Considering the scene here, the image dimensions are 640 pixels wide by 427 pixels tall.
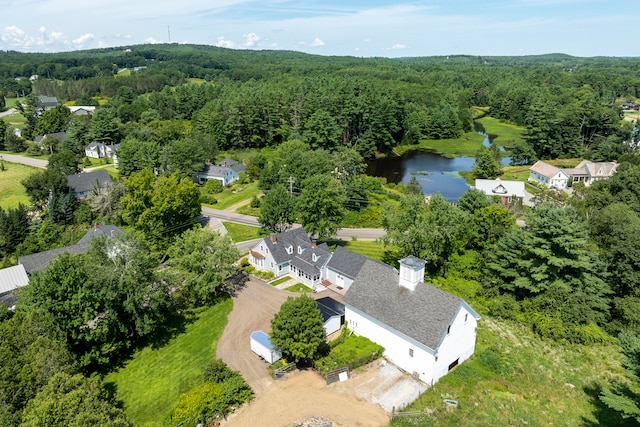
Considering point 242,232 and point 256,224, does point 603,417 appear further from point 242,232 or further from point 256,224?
point 256,224

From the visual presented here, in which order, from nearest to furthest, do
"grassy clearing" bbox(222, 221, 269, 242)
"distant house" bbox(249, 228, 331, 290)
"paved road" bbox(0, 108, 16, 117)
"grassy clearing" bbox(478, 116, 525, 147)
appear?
"distant house" bbox(249, 228, 331, 290) < "grassy clearing" bbox(222, 221, 269, 242) < "grassy clearing" bbox(478, 116, 525, 147) < "paved road" bbox(0, 108, 16, 117)

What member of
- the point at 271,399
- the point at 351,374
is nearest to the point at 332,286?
the point at 351,374

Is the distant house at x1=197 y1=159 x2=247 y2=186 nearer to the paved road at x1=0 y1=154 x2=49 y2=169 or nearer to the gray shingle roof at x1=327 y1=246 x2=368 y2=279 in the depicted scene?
the paved road at x1=0 y1=154 x2=49 y2=169

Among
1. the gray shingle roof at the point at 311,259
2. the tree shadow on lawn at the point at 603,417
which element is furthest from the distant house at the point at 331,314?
the tree shadow on lawn at the point at 603,417

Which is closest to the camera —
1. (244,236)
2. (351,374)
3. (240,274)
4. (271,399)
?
(271,399)

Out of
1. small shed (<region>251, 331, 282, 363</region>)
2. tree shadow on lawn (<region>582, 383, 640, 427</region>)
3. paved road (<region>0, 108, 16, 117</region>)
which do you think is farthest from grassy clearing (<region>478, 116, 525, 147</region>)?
paved road (<region>0, 108, 16, 117</region>)

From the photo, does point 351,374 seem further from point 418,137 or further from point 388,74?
point 388,74
